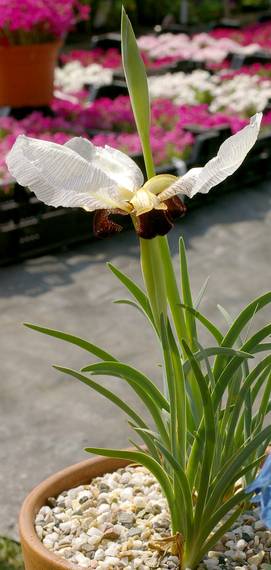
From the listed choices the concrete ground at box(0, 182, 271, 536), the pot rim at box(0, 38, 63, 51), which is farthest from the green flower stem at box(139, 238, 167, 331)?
the pot rim at box(0, 38, 63, 51)

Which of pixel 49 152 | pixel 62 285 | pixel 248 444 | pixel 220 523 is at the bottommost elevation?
pixel 62 285

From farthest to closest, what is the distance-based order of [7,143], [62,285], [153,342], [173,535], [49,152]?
[7,143], [62,285], [153,342], [173,535], [49,152]

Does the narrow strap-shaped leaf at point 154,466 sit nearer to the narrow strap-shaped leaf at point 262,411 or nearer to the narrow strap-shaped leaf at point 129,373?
the narrow strap-shaped leaf at point 129,373

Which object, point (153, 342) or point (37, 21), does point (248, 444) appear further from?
point (37, 21)

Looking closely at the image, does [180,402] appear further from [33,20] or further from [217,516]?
[33,20]

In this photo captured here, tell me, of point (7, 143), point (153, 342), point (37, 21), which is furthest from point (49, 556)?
point (37, 21)

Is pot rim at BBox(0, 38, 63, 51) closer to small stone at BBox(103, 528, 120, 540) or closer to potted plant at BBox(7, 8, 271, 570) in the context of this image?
potted plant at BBox(7, 8, 271, 570)

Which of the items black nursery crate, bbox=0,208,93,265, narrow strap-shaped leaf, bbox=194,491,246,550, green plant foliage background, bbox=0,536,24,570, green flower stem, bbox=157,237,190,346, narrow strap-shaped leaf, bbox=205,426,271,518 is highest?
green flower stem, bbox=157,237,190,346
